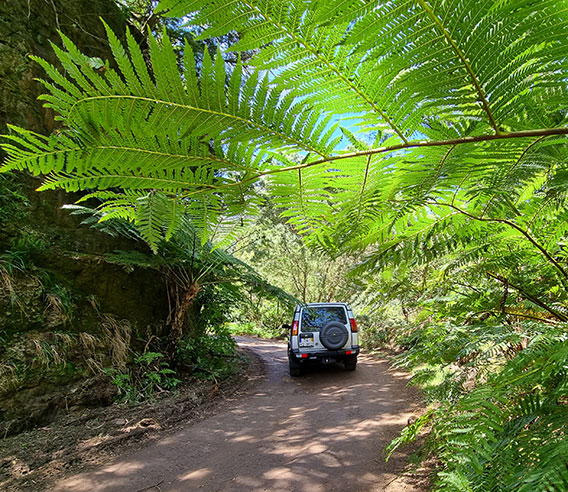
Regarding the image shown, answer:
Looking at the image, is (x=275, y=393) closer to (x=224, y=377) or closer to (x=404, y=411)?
(x=224, y=377)

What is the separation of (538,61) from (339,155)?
0.40 metres

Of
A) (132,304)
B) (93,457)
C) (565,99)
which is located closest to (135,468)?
(93,457)

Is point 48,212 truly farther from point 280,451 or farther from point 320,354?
point 320,354

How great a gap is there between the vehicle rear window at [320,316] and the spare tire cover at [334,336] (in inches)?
7.2

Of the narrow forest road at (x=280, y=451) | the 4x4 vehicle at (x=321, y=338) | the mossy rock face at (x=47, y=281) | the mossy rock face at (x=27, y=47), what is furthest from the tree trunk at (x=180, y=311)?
the mossy rock face at (x=27, y=47)

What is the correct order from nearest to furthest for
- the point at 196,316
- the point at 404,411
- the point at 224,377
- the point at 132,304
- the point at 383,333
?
the point at 404,411 → the point at 132,304 → the point at 224,377 → the point at 196,316 → the point at 383,333

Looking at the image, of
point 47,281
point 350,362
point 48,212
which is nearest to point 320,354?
point 350,362

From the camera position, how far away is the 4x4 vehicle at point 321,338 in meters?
6.26

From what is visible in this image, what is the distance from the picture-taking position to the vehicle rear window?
644 cm

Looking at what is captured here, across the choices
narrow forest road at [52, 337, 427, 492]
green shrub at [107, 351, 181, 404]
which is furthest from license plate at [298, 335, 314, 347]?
green shrub at [107, 351, 181, 404]

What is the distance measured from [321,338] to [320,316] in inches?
19.9

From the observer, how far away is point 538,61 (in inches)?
21.3

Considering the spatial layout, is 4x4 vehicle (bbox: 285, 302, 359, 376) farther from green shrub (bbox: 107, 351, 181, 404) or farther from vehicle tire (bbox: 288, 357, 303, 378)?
green shrub (bbox: 107, 351, 181, 404)

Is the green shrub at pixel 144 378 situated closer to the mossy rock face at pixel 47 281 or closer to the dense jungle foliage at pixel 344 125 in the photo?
the mossy rock face at pixel 47 281
